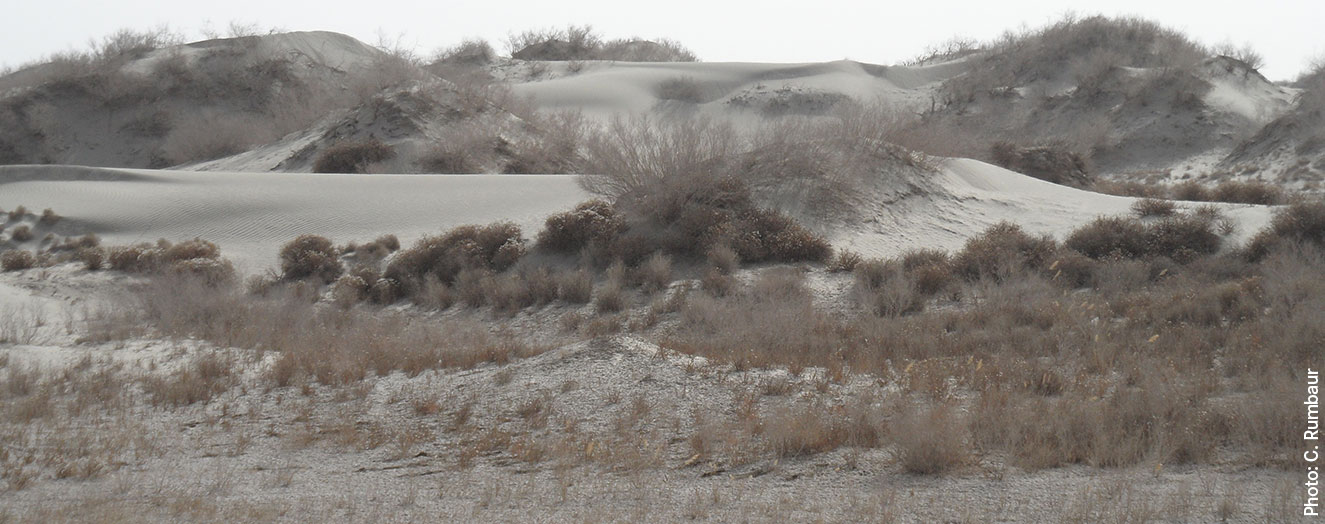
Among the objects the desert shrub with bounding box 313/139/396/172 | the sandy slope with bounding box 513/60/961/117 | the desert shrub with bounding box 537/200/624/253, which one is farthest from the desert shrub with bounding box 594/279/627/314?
the sandy slope with bounding box 513/60/961/117

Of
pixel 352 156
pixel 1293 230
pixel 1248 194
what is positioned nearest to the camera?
pixel 1293 230

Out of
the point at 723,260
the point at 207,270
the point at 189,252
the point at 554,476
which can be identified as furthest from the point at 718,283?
the point at 189,252

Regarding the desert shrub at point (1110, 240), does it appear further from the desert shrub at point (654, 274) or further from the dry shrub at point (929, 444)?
the dry shrub at point (929, 444)

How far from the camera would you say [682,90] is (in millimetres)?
53125

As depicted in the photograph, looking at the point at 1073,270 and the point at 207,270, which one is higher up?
the point at 207,270

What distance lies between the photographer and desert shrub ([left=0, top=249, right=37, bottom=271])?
19.6 meters

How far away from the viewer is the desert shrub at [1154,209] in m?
17.3

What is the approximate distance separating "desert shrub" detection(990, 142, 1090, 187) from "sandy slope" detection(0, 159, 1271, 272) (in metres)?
6.09

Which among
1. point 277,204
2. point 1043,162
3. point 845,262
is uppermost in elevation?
point 277,204

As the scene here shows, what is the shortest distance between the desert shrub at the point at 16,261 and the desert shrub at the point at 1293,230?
22.2 m

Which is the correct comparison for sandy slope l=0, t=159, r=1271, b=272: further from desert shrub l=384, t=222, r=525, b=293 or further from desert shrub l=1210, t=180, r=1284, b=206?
desert shrub l=1210, t=180, r=1284, b=206

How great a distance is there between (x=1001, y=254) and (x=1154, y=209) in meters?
3.99

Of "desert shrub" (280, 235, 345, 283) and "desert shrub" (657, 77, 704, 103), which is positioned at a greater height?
"desert shrub" (657, 77, 704, 103)

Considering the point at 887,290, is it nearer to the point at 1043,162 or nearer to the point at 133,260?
the point at 133,260
